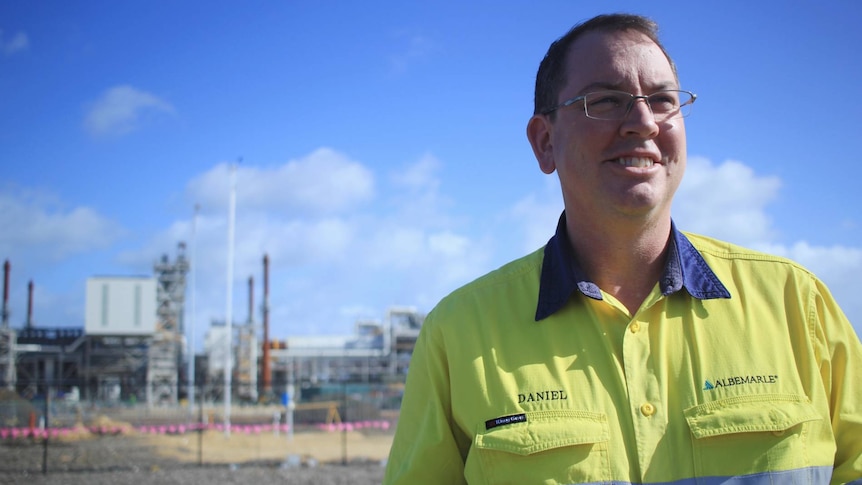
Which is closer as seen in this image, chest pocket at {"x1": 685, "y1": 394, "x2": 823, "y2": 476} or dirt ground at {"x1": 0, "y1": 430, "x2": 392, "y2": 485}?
chest pocket at {"x1": 685, "y1": 394, "x2": 823, "y2": 476}

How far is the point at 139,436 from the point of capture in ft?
76.4

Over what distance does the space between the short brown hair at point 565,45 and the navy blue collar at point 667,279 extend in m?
0.47

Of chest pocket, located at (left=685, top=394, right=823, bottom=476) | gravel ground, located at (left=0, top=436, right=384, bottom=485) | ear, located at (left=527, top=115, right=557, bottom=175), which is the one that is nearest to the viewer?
chest pocket, located at (left=685, top=394, right=823, bottom=476)

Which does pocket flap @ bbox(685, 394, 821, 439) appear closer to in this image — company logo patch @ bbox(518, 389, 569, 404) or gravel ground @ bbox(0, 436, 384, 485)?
company logo patch @ bbox(518, 389, 569, 404)

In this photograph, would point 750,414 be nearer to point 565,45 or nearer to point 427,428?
point 427,428

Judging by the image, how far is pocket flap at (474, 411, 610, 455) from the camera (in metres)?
1.72

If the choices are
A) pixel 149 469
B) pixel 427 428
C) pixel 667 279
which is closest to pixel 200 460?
pixel 149 469

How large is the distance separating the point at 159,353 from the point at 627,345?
49912 mm

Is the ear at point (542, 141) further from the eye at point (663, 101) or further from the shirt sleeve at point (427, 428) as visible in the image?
the shirt sleeve at point (427, 428)

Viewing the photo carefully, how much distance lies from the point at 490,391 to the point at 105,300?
47819mm

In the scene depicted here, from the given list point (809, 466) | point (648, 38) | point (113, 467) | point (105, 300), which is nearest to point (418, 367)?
point (809, 466)

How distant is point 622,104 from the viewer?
74.6 inches

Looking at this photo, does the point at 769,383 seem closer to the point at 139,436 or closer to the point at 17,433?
the point at 17,433

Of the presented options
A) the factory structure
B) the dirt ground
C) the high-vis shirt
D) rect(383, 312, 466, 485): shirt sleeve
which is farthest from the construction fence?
the high-vis shirt
